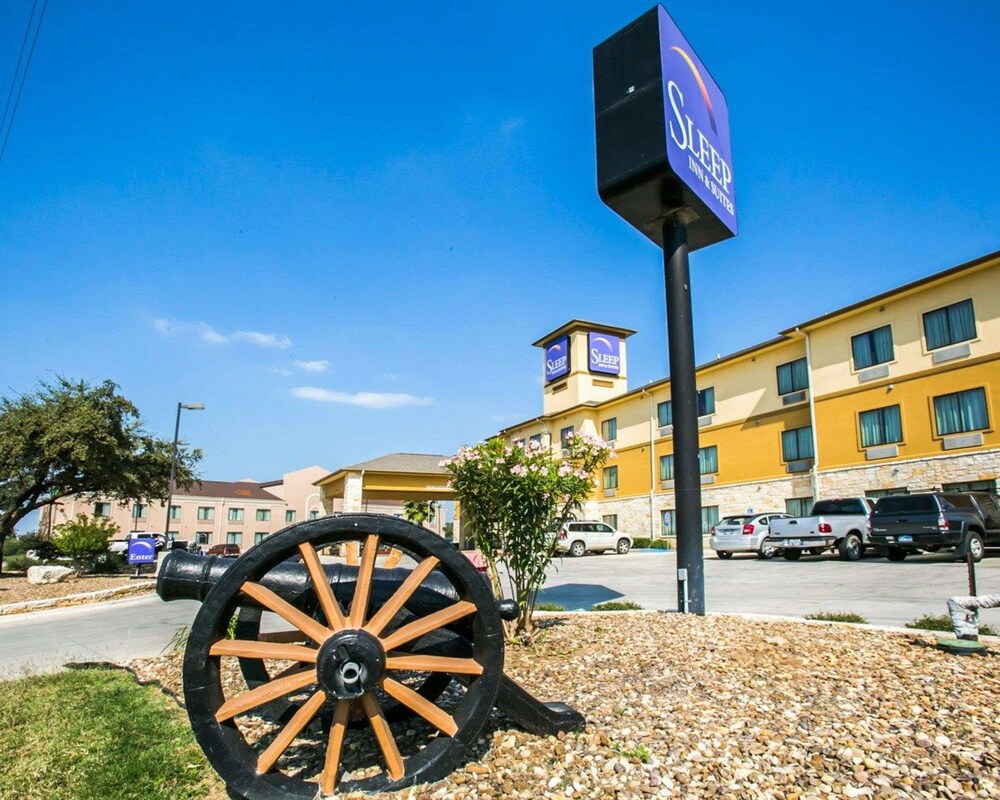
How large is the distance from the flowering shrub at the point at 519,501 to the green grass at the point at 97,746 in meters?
3.15

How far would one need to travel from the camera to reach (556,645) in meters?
6.08

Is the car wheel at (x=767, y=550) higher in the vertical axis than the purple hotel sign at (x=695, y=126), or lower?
lower

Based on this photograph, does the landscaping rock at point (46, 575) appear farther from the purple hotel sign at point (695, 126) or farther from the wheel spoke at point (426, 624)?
the purple hotel sign at point (695, 126)

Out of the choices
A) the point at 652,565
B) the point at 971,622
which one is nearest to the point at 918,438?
the point at 652,565

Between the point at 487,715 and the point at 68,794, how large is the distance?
216 centimetres

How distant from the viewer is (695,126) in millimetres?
9305

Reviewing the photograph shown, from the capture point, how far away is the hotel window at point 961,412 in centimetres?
2084

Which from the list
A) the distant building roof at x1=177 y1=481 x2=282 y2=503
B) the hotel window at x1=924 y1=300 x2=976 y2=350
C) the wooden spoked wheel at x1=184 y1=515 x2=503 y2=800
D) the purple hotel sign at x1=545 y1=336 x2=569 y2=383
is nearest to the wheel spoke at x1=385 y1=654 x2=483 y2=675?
the wooden spoked wheel at x1=184 y1=515 x2=503 y2=800

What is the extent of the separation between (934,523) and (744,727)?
15372 millimetres

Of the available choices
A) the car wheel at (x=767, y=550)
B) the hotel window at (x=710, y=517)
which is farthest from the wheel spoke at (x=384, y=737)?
the hotel window at (x=710, y=517)

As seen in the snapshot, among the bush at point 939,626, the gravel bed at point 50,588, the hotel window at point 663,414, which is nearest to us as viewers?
the bush at point 939,626

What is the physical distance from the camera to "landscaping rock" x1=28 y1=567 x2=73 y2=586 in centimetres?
1583

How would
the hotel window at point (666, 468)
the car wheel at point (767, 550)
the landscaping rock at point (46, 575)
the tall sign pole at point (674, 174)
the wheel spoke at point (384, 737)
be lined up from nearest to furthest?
the wheel spoke at point (384, 737)
the tall sign pole at point (674, 174)
the landscaping rock at point (46, 575)
the car wheel at point (767, 550)
the hotel window at point (666, 468)

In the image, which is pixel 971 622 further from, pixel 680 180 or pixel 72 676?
pixel 72 676
